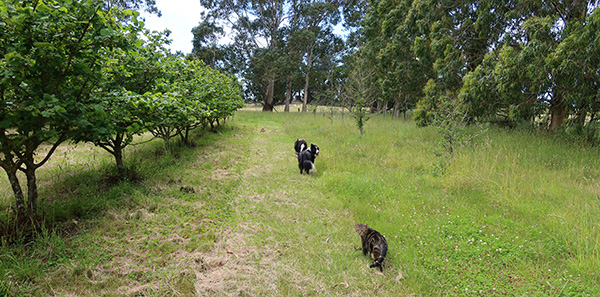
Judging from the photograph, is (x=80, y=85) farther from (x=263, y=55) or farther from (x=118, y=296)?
(x=263, y=55)

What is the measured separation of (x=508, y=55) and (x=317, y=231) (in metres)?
8.04

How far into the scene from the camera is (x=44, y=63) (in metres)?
2.60

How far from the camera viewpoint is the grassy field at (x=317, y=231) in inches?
99.9

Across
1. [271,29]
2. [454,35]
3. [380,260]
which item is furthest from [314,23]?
[380,260]

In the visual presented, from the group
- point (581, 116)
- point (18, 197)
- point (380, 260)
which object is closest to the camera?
point (380, 260)

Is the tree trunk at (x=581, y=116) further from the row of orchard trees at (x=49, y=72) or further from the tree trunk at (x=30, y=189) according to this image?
the tree trunk at (x=30, y=189)

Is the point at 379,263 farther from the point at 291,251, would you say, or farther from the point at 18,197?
the point at 18,197

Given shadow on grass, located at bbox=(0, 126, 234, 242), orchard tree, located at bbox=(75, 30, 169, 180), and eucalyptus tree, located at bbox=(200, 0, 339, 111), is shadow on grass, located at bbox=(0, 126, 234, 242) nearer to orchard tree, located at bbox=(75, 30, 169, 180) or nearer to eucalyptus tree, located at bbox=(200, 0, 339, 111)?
orchard tree, located at bbox=(75, 30, 169, 180)

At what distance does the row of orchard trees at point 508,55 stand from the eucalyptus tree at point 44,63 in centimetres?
728

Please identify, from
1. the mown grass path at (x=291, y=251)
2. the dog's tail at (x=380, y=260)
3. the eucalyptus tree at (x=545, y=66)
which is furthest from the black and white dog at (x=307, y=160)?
the eucalyptus tree at (x=545, y=66)

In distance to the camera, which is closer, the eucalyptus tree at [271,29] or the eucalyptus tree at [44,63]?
the eucalyptus tree at [44,63]

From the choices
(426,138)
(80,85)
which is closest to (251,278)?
(80,85)

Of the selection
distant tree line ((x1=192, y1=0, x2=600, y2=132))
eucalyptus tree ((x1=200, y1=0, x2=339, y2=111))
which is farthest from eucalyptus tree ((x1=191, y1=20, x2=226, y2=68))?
distant tree line ((x1=192, y1=0, x2=600, y2=132))

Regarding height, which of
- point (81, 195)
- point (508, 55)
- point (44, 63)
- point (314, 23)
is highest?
point (314, 23)
